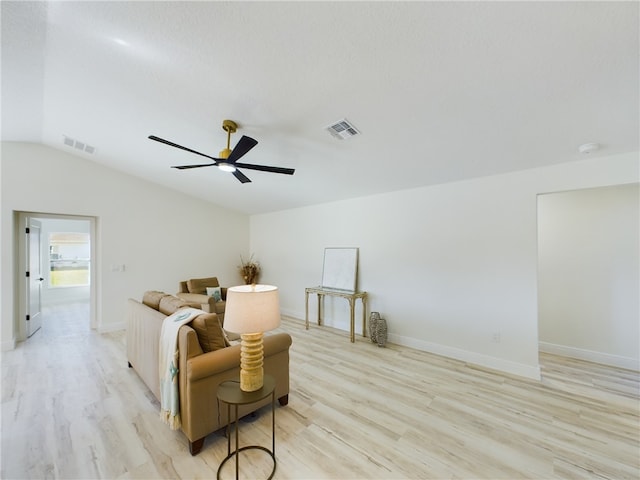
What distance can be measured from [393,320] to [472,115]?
3.04m

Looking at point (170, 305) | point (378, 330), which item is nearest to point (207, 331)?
point (170, 305)

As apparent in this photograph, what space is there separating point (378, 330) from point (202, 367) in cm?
279

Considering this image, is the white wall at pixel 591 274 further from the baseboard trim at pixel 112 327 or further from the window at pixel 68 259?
the window at pixel 68 259

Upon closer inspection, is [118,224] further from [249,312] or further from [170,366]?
[249,312]

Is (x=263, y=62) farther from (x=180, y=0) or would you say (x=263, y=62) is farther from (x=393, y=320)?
(x=393, y=320)

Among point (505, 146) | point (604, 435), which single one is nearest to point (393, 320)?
point (604, 435)

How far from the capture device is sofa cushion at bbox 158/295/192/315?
2.52 meters

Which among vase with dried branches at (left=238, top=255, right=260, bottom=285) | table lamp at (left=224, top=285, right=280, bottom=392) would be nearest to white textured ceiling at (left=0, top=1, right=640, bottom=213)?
table lamp at (left=224, top=285, right=280, bottom=392)

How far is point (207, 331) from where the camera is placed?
6.70 ft

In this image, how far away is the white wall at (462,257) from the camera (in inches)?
119

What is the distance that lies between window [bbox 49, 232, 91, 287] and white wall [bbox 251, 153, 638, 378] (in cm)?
774

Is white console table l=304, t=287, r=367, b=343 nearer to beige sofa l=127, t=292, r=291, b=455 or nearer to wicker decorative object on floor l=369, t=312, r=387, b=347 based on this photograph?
wicker decorative object on floor l=369, t=312, r=387, b=347

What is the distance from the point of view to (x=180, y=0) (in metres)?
1.56

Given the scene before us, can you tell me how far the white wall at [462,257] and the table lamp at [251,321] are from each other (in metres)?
2.66
